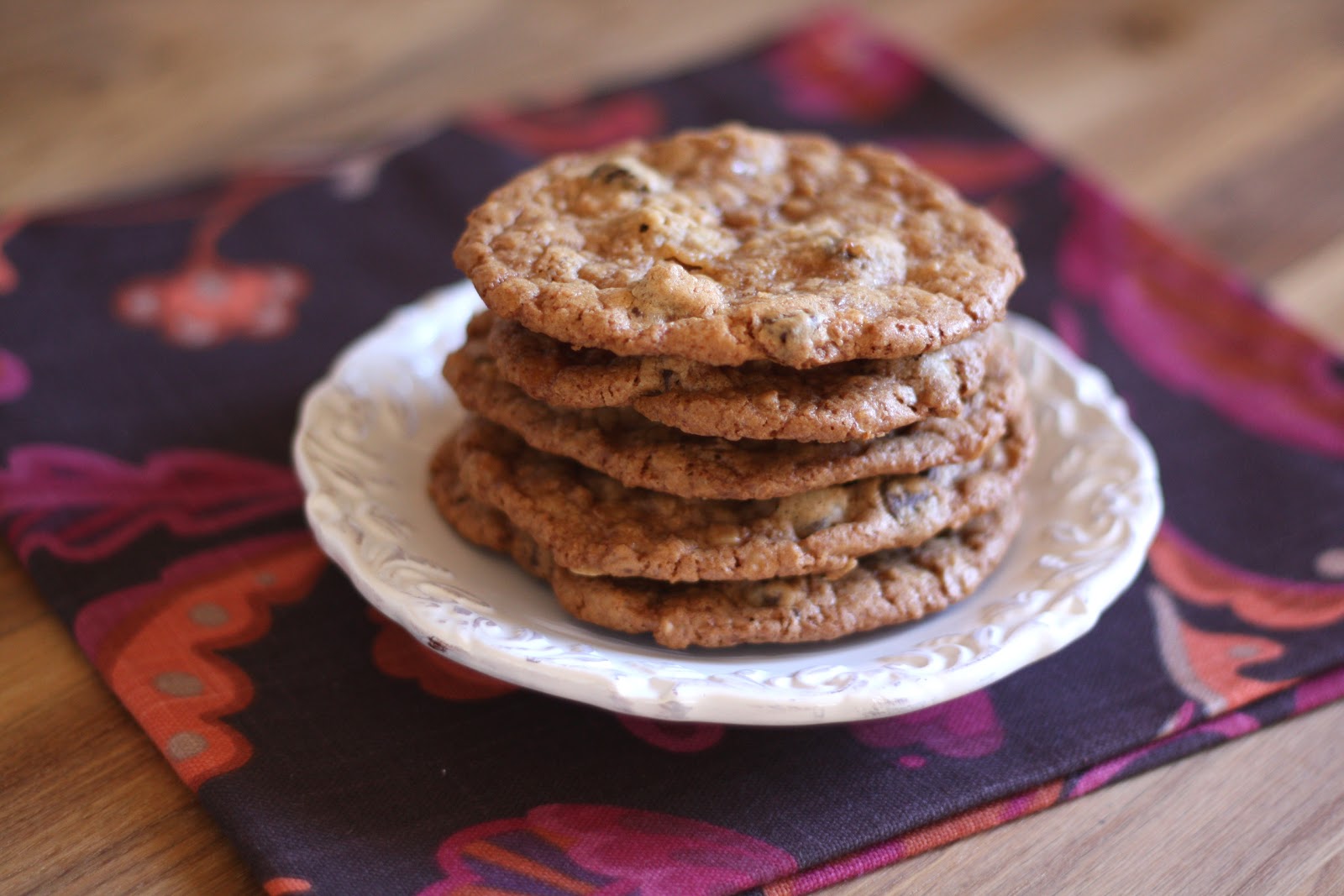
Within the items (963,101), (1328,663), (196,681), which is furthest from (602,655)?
(963,101)

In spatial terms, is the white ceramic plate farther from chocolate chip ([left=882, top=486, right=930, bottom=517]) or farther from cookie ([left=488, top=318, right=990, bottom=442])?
cookie ([left=488, top=318, right=990, bottom=442])

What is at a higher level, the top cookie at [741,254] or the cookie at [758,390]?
the top cookie at [741,254]

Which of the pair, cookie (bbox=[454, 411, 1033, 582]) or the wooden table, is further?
the wooden table

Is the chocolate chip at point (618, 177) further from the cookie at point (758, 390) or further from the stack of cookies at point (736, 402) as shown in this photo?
the cookie at point (758, 390)

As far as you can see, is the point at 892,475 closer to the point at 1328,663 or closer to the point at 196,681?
the point at 1328,663

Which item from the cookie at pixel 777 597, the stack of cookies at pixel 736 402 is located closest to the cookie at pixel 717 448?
the stack of cookies at pixel 736 402

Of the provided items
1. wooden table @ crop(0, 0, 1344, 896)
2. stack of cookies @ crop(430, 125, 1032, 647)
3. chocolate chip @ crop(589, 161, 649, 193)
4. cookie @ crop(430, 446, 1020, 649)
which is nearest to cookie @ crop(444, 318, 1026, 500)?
stack of cookies @ crop(430, 125, 1032, 647)
